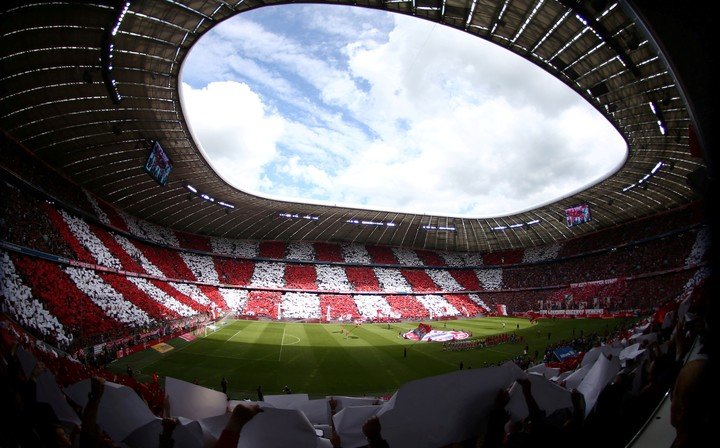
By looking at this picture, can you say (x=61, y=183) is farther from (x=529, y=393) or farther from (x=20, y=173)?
(x=529, y=393)

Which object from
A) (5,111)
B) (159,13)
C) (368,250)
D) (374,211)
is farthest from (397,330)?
(5,111)

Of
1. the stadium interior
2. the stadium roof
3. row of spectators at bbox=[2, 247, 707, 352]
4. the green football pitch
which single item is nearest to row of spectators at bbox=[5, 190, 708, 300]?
the stadium interior

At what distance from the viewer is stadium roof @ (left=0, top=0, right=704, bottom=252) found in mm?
15266

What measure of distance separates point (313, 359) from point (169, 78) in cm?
1841

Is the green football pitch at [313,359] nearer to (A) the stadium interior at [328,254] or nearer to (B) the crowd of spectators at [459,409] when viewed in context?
(A) the stadium interior at [328,254]

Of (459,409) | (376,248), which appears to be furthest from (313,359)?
(376,248)

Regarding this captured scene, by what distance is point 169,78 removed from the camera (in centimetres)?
1981

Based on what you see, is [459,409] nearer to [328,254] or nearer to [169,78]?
[169,78]

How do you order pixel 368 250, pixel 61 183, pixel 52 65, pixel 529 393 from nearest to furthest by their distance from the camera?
1. pixel 529 393
2. pixel 52 65
3. pixel 61 183
4. pixel 368 250

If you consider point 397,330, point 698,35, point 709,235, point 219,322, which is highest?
point 698,35

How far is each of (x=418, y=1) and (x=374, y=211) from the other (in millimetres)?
29782

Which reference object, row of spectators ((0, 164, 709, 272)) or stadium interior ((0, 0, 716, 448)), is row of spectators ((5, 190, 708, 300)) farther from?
stadium interior ((0, 0, 716, 448))

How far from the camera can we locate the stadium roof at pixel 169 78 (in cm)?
1527

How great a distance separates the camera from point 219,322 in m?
34.8
